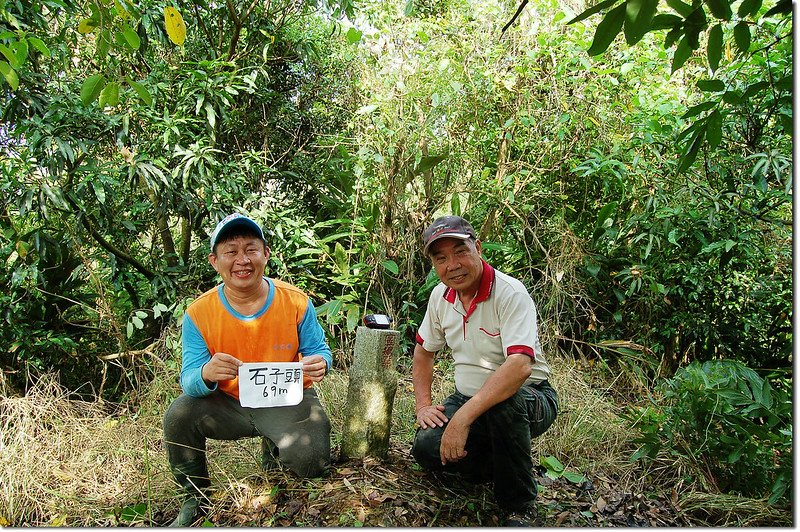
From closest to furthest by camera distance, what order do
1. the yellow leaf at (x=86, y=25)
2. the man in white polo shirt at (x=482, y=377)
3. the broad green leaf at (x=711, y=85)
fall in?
the yellow leaf at (x=86, y=25)
the broad green leaf at (x=711, y=85)
the man in white polo shirt at (x=482, y=377)

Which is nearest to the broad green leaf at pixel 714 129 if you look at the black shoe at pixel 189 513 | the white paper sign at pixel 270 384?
the white paper sign at pixel 270 384

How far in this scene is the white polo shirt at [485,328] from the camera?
2.55m

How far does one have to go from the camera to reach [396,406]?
405 cm

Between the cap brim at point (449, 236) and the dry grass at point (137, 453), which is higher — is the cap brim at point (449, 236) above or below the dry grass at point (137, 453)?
above

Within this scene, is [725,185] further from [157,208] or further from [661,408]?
[157,208]

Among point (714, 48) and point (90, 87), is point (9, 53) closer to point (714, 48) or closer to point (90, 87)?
point (90, 87)

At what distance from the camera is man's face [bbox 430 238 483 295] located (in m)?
2.65

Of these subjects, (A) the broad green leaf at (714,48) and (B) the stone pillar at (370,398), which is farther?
(B) the stone pillar at (370,398)

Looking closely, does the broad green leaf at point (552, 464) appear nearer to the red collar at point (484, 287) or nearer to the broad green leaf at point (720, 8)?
the red collar at point (484, 287)

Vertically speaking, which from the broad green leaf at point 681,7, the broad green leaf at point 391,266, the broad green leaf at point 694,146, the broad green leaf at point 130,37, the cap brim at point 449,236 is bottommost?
the cap brim at point 449,236

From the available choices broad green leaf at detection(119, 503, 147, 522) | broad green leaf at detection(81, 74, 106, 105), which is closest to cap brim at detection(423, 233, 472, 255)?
broad green leaf at detection(81, 74, 106, 105)

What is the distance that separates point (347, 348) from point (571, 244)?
6.56ft

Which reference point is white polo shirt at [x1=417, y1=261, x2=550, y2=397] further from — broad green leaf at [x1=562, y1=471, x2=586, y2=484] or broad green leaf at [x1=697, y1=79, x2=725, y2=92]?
broad green leaf at [x1=697, y1=79, x2=725, y2=92]

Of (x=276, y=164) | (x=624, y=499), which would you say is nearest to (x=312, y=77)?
(x=276, y=164)
